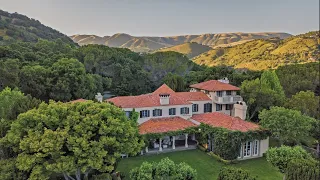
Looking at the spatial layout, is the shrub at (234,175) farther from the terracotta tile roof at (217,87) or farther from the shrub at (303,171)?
the terracotta tile roof at (217,87)

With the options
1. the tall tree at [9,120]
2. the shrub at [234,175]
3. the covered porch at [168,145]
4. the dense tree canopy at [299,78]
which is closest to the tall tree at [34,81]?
the tall tree at [9,120]

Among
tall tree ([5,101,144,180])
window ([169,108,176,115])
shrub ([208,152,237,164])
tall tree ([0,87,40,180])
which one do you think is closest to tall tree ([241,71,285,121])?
window ([169,108,176,115])

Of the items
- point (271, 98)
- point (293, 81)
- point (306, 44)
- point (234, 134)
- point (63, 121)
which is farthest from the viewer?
point (306, 44)

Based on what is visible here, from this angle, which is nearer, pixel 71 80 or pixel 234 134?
pixel 234 134

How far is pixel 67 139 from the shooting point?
15484 millimetres

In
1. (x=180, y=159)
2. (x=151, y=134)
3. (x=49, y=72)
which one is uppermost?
(x=49, y=72)

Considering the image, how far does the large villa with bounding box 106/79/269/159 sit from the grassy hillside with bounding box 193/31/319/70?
57.8 m

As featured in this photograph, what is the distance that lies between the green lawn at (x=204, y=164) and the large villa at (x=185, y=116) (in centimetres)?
109

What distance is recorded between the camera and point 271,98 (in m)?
32.8

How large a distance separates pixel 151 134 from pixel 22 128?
1154 cm

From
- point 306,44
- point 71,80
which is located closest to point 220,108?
point 71,80

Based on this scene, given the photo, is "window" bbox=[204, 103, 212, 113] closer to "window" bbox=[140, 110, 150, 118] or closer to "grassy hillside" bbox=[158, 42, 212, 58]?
"window" bbox=[140, 110, 150, 118]

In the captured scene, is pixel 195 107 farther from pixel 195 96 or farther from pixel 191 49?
pixel 191 49

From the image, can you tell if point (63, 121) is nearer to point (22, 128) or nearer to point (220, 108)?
point (22, 128)
